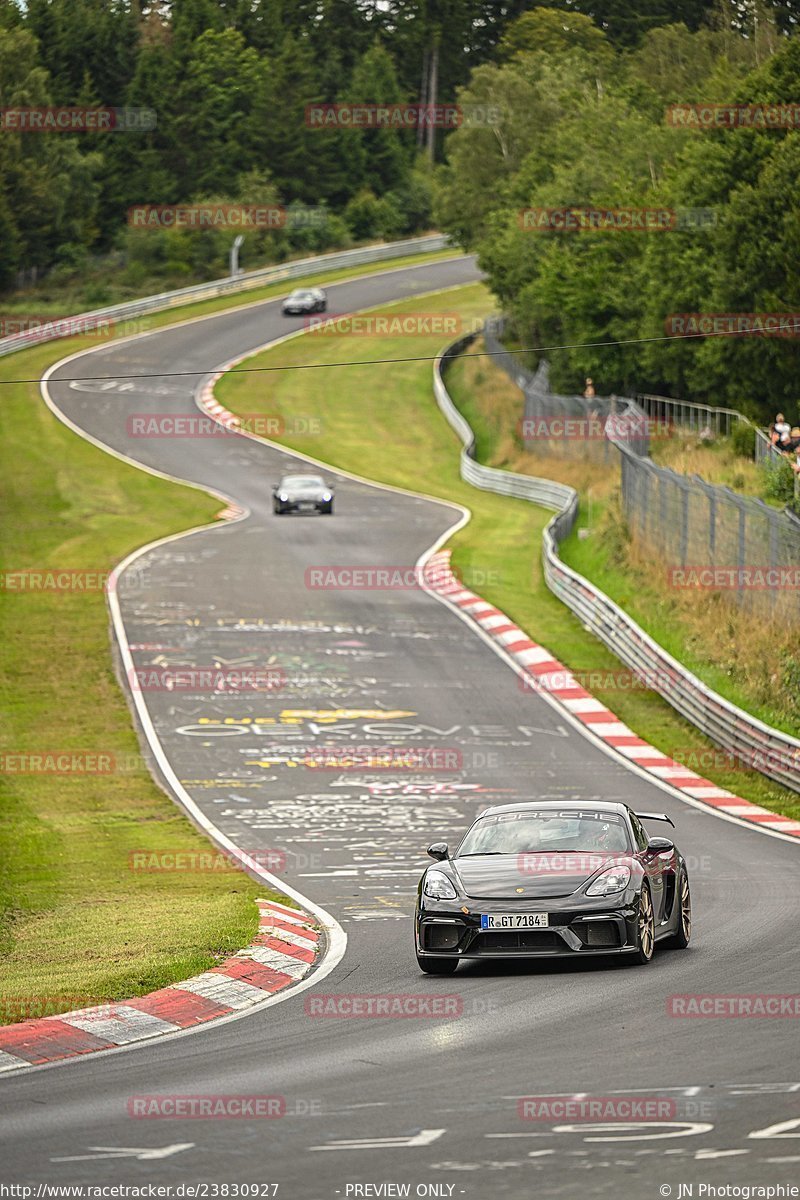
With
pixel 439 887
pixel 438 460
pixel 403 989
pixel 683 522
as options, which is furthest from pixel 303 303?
pixel 403 989

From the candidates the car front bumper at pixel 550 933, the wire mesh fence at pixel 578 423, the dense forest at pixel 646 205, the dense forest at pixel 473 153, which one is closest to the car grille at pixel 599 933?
the car front bumper at pixel 550 933

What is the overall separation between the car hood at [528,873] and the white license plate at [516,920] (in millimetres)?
141

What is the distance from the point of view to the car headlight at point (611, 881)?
1319 cm

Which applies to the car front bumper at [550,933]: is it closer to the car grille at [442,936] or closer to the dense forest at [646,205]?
the car grille at [442,936]

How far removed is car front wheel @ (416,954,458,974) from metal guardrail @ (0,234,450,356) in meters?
68.6

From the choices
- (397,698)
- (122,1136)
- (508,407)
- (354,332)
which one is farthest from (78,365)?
(122,1136)

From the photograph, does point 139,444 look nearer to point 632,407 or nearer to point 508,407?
point 508,407

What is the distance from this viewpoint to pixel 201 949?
1448 centimetres

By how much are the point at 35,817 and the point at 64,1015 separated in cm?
1110

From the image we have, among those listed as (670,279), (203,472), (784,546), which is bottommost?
(203,472)

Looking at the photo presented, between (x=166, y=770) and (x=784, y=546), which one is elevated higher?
(x=784, y=546)

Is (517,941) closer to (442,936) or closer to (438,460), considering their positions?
(442,936)

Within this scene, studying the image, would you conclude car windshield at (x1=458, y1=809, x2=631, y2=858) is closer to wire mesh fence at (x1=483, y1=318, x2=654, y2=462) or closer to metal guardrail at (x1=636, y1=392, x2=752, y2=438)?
metal guardrail at (x1=636, y1=392, x2=752, y2=438)

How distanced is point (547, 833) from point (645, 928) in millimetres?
1363
